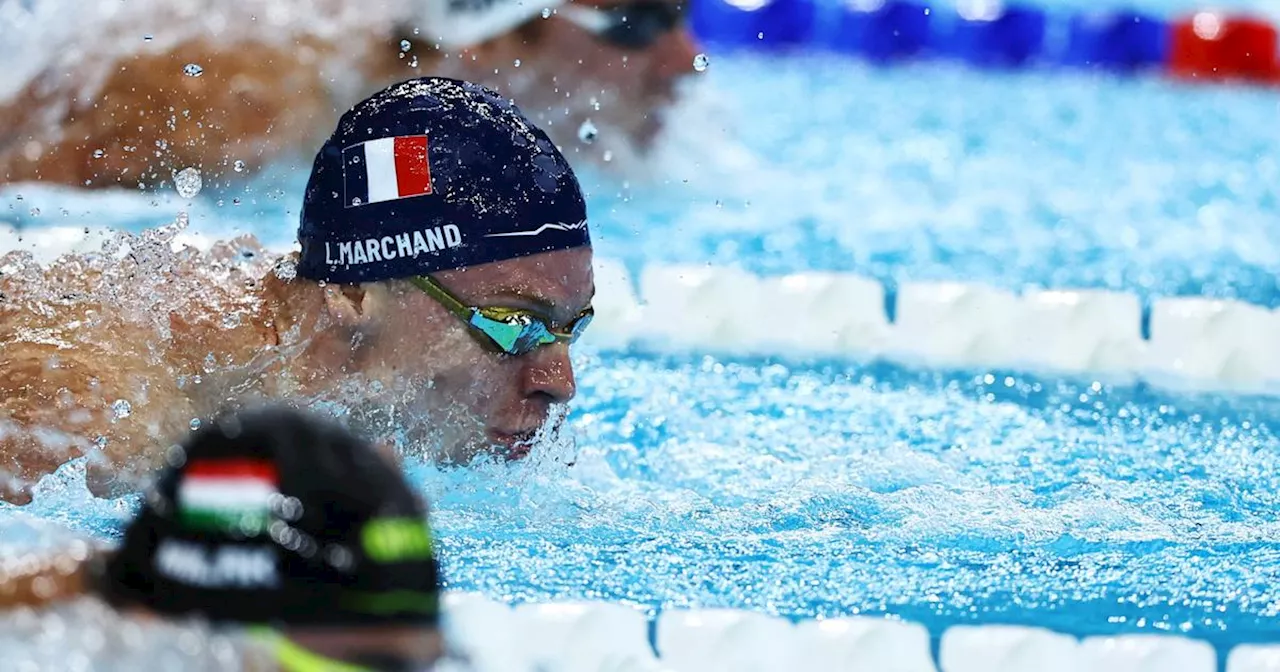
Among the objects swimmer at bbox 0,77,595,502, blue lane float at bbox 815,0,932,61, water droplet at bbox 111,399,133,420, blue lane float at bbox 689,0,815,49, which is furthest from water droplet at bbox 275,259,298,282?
blue lane float at bbox 815,0,932,61

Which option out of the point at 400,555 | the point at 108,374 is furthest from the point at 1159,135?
the point at 400,555

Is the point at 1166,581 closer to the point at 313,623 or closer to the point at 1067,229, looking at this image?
the point at 313,623

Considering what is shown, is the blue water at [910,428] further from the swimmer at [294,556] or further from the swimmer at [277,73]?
the swimmer at [294,556]

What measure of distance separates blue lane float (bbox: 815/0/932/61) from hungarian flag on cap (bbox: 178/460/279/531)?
5737 millimetres

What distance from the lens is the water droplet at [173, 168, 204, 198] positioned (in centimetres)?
491

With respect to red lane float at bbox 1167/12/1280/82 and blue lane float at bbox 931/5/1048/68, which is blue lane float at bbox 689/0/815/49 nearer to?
blue lane float at bbox 931/5/1048/68

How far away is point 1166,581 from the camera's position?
2.64 meters

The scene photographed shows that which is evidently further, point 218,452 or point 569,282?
point 569,282

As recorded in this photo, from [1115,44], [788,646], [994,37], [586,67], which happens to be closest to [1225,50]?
[1115,44]

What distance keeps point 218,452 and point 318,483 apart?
78 millimetres

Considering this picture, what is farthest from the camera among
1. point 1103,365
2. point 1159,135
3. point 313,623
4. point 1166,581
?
point 1159,135

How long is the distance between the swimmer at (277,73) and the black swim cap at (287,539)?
13.0 ft

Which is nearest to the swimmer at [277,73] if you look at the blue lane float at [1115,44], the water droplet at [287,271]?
the blue lane float at [1115,44]

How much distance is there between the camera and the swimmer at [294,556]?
3.84ft
